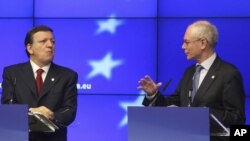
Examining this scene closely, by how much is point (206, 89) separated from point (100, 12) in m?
1.91

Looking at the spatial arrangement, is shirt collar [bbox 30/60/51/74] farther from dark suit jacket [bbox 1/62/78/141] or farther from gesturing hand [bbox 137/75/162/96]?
gesturing hand [bbox 137/75/162/96]

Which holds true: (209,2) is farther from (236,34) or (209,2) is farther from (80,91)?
(80,91)

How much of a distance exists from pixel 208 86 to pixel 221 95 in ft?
0.34

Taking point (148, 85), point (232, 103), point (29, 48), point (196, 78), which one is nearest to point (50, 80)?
point (29, 48)

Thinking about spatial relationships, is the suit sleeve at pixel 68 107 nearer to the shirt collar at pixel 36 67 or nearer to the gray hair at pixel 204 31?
the shirt collar at pixel 36 67

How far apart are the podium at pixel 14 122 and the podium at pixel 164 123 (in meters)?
0.55

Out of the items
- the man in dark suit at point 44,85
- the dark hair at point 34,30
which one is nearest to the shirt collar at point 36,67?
the man in dark suit at point 44,85

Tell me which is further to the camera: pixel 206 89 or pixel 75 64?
pixel 75 64

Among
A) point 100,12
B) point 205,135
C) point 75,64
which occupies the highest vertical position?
point 100,12

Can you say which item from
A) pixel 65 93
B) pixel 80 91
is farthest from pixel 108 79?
pixel 65 93

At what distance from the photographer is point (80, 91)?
5570 millimetres

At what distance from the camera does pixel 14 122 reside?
3.31 m

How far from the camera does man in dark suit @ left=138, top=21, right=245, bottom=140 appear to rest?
374cm

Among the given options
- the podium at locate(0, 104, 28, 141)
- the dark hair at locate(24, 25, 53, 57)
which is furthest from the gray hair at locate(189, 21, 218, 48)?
the podium at locate(0, 104, 28, 141)
